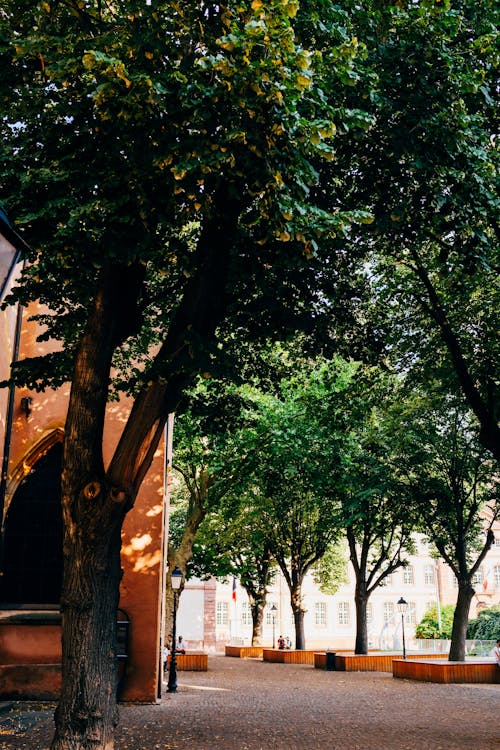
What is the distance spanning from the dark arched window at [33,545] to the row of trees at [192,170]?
5.91 meters

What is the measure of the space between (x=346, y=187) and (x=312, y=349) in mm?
2535

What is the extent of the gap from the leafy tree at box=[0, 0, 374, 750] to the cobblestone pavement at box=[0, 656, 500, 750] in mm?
3453

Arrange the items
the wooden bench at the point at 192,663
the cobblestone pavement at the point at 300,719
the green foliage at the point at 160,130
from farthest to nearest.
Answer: the wooden bench at the point at 192,663
the cobblestone pavement at the point at 300,719
the green foliage at the point at 160,130

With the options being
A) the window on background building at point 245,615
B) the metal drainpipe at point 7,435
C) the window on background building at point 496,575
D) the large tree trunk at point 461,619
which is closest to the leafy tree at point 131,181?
the metal drainpipe at point 7,435

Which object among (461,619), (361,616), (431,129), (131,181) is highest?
(431,129)

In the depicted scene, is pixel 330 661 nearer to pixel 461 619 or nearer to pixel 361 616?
pixel 361 616

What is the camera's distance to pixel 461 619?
2167 centimetres

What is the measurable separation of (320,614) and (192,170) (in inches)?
2235

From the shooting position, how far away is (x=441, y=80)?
802 cm

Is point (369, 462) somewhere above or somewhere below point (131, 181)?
below

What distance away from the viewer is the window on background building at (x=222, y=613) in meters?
58.6

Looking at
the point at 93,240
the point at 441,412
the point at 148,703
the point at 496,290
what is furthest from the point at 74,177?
the point at 441,412

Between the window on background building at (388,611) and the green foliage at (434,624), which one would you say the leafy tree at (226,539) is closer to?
the green foliage at (434,624)

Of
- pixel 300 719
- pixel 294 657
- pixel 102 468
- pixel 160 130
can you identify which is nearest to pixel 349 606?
pixel 294 657
